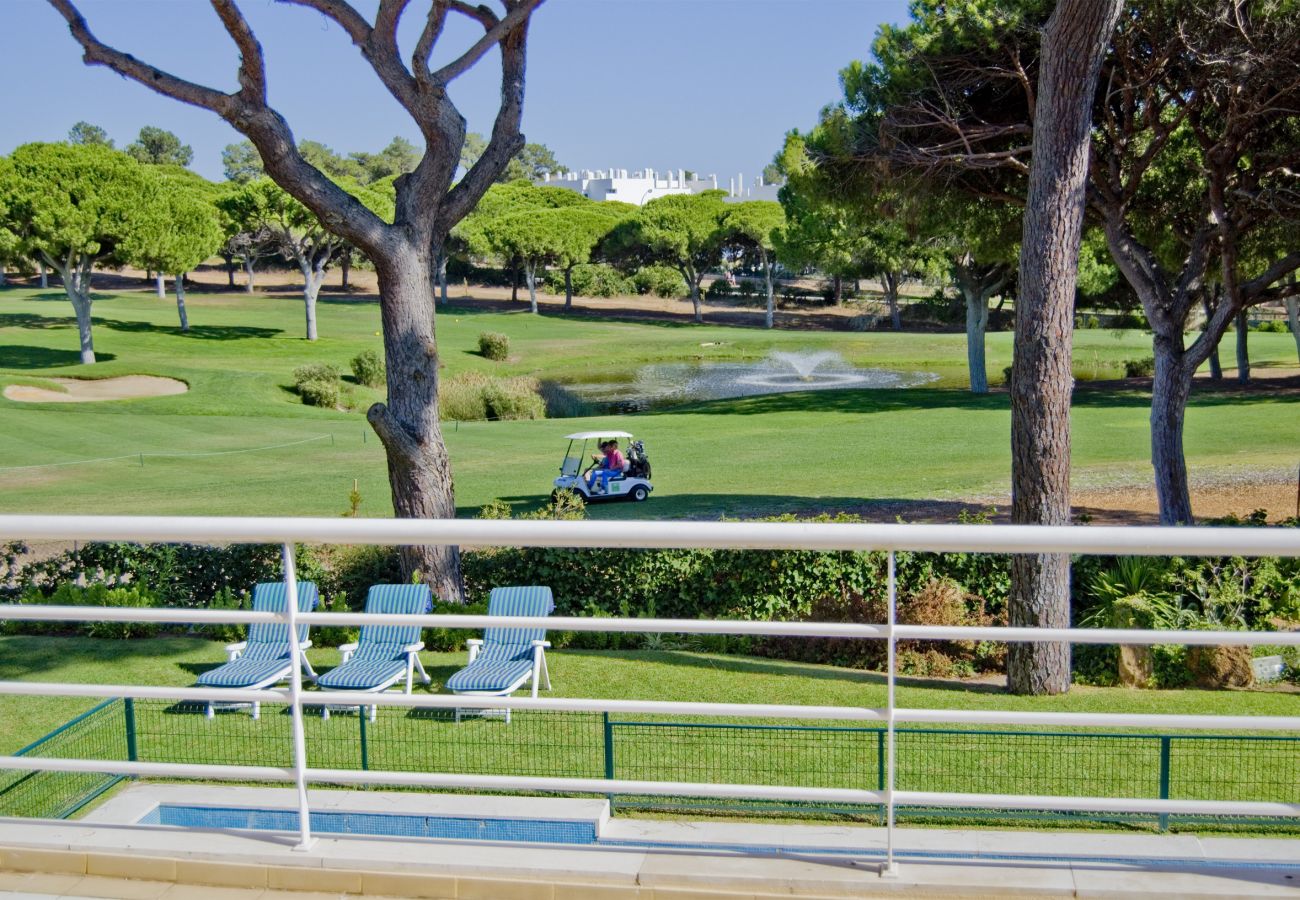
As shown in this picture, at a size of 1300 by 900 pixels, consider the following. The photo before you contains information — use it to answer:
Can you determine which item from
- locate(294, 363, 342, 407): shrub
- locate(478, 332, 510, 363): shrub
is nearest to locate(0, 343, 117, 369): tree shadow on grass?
locate(294, 363, 342, 407): shrub

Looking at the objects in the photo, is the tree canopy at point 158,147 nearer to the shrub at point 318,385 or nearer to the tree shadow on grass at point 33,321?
the tree shadow on grass at point 33,321

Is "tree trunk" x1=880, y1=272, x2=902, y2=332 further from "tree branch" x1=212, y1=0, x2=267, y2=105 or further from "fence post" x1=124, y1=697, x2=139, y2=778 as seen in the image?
"fence post" x1=124, y1=697, x2=139, y2=778

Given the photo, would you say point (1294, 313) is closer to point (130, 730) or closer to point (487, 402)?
point (487, 402)

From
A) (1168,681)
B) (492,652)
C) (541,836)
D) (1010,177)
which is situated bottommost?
(1168,681)

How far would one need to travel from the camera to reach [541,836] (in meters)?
4.94

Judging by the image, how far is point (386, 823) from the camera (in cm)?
547

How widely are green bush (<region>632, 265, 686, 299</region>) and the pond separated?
30.4 meters

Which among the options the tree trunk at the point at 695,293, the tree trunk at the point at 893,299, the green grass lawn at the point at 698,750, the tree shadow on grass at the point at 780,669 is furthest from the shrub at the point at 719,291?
the green grass lawn at the point at 698,750

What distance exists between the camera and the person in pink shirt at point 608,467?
22984 millimetres

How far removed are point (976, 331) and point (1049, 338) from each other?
1228 inches

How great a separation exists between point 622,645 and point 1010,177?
11552 mm

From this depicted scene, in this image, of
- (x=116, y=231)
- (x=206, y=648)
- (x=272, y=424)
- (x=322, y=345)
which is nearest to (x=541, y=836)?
(x=206, y=648)

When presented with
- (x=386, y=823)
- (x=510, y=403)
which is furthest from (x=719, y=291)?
(x=386, y=823)

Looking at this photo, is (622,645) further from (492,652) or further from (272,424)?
(272,424)
